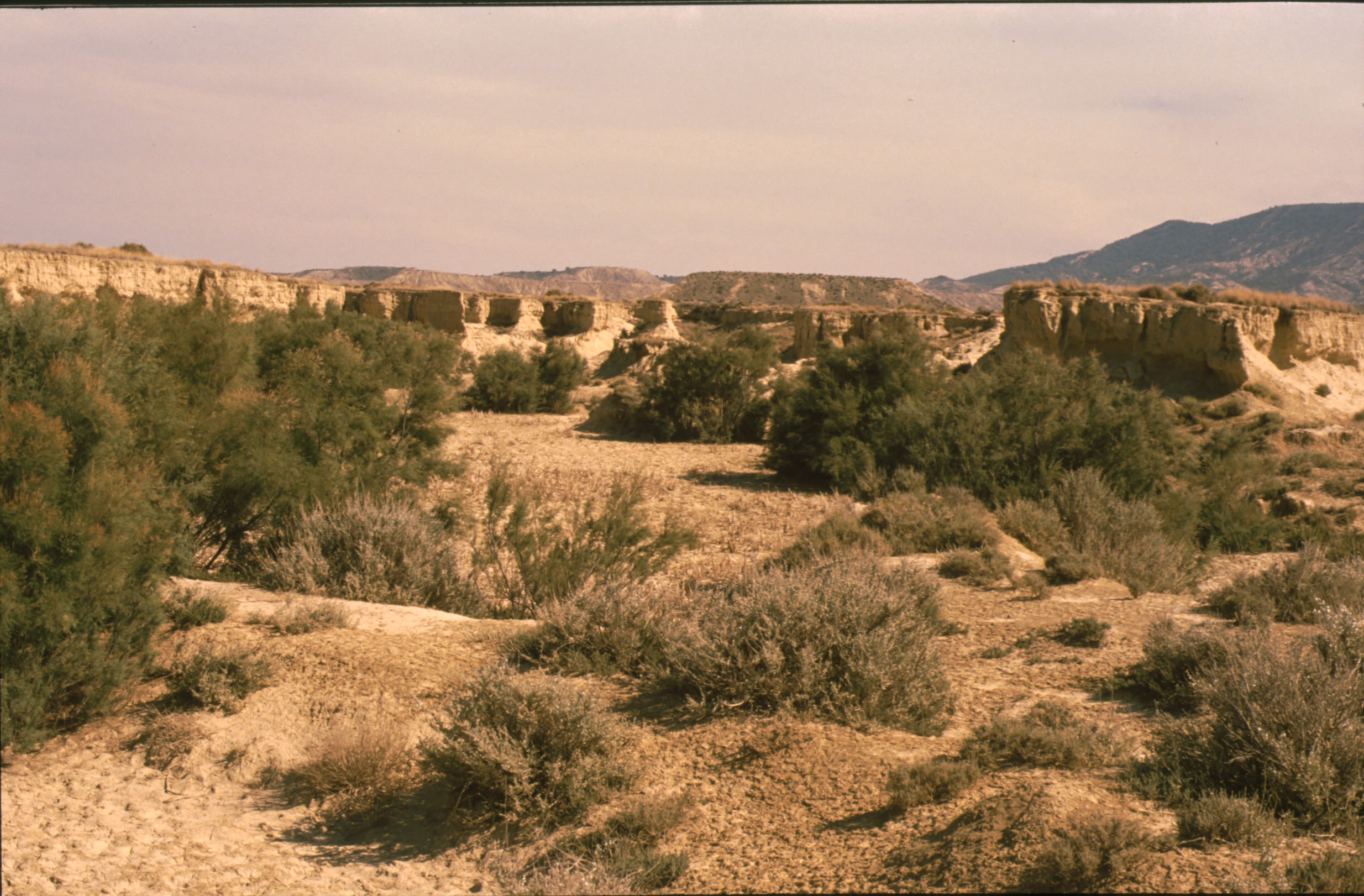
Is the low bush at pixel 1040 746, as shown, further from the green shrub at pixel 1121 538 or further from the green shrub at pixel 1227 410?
the green shrub at pixel 1227 410

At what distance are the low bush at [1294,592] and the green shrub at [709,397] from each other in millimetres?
16001

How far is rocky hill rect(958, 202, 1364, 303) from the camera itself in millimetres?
68062

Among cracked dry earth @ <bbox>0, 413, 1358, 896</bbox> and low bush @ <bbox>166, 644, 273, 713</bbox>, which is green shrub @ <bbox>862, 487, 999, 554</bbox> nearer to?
cracked dry earth @ <bbox>0, 413, 1358, 896</bbox>

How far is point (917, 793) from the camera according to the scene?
3971 millimetres

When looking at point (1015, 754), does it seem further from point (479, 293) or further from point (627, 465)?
point (479, 293)

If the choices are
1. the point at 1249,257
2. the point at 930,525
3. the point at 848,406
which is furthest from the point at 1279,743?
the point at 1249,257

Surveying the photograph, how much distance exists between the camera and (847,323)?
41.6 m

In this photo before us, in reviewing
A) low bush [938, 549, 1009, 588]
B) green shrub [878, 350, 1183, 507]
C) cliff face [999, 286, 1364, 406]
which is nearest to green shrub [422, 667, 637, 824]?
low bush [938, 549, 1009, 588]

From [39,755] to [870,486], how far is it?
11.6 meters

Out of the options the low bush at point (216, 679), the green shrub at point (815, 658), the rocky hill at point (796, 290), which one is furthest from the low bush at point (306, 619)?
the rocky hill at point (796, 290)

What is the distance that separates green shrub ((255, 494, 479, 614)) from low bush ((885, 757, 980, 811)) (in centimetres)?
515

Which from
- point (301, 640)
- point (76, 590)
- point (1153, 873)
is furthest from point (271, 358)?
point (1153, 873)

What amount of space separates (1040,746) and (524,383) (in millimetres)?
26426

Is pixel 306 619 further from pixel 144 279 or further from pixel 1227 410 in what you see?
pixel 144 279
